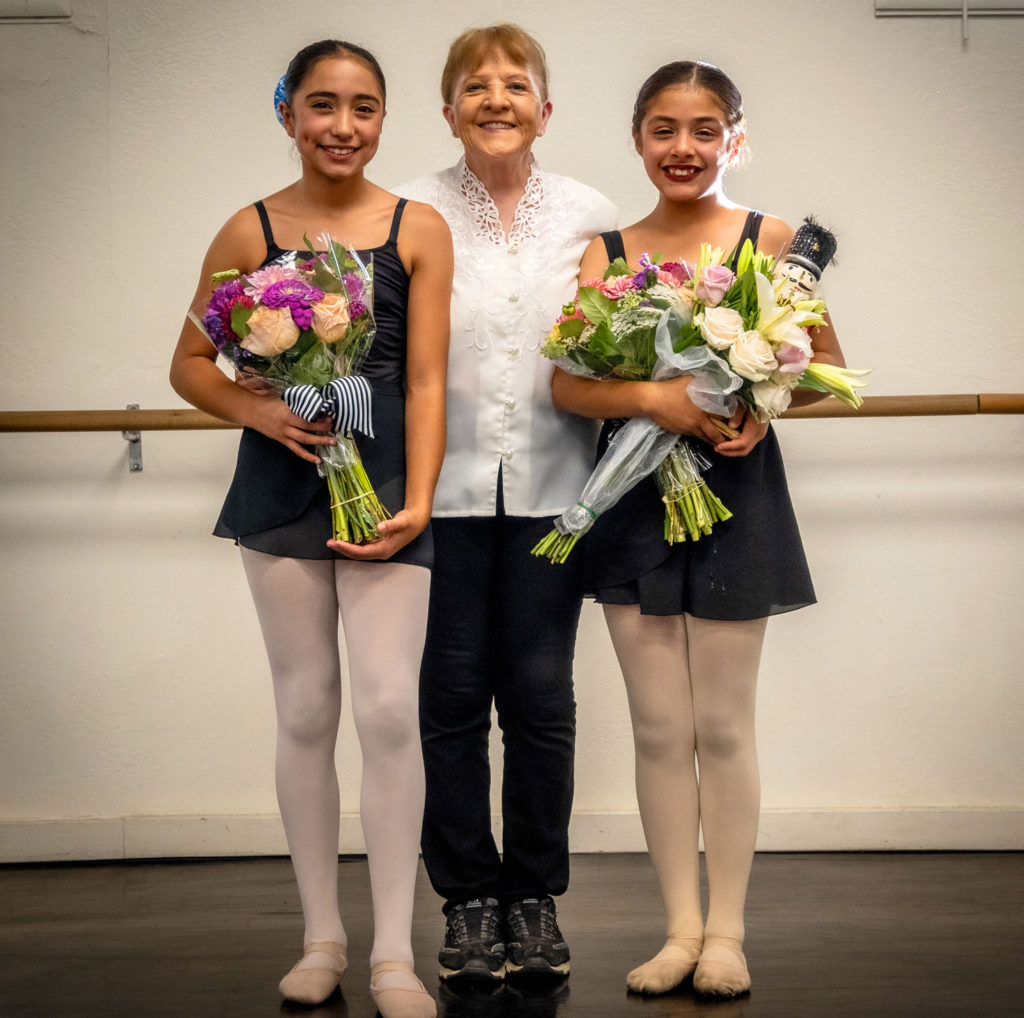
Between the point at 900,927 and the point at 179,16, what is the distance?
2.57 metres

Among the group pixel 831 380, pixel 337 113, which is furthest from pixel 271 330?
pixel 831 380

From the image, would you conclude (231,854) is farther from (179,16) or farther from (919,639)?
(179,16)

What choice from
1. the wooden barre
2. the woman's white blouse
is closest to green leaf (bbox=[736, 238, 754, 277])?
the woman's white blouse

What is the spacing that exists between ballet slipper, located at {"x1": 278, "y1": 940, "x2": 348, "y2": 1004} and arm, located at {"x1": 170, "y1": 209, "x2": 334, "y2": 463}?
777mm

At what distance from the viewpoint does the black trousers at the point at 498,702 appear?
200 centimetres

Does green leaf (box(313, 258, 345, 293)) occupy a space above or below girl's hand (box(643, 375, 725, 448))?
above

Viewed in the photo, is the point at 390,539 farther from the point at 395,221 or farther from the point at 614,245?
the point at 614,245

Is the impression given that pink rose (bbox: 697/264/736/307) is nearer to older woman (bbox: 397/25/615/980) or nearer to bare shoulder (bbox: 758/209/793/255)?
bare shoulder (bbox: 758/209/793/255)

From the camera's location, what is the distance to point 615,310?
1.76 m

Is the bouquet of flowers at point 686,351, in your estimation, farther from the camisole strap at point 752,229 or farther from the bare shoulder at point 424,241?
the bare shoulder at point 424,241

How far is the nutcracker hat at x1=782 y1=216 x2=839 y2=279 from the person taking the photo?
1.86 metres

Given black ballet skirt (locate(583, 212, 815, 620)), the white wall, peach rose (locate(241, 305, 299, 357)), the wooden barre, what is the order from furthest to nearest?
the white wall, the wooden barre, black ballet skirt (locate(583, 212, 815, 620)), peach rose (locate(241, 305, 299, 357))

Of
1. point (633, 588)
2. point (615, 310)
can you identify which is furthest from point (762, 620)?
point (615, 310)

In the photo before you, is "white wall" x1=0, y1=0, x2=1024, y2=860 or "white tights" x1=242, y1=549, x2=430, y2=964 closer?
"white tights" x1=242, y1=549, x2=430, y2=964
